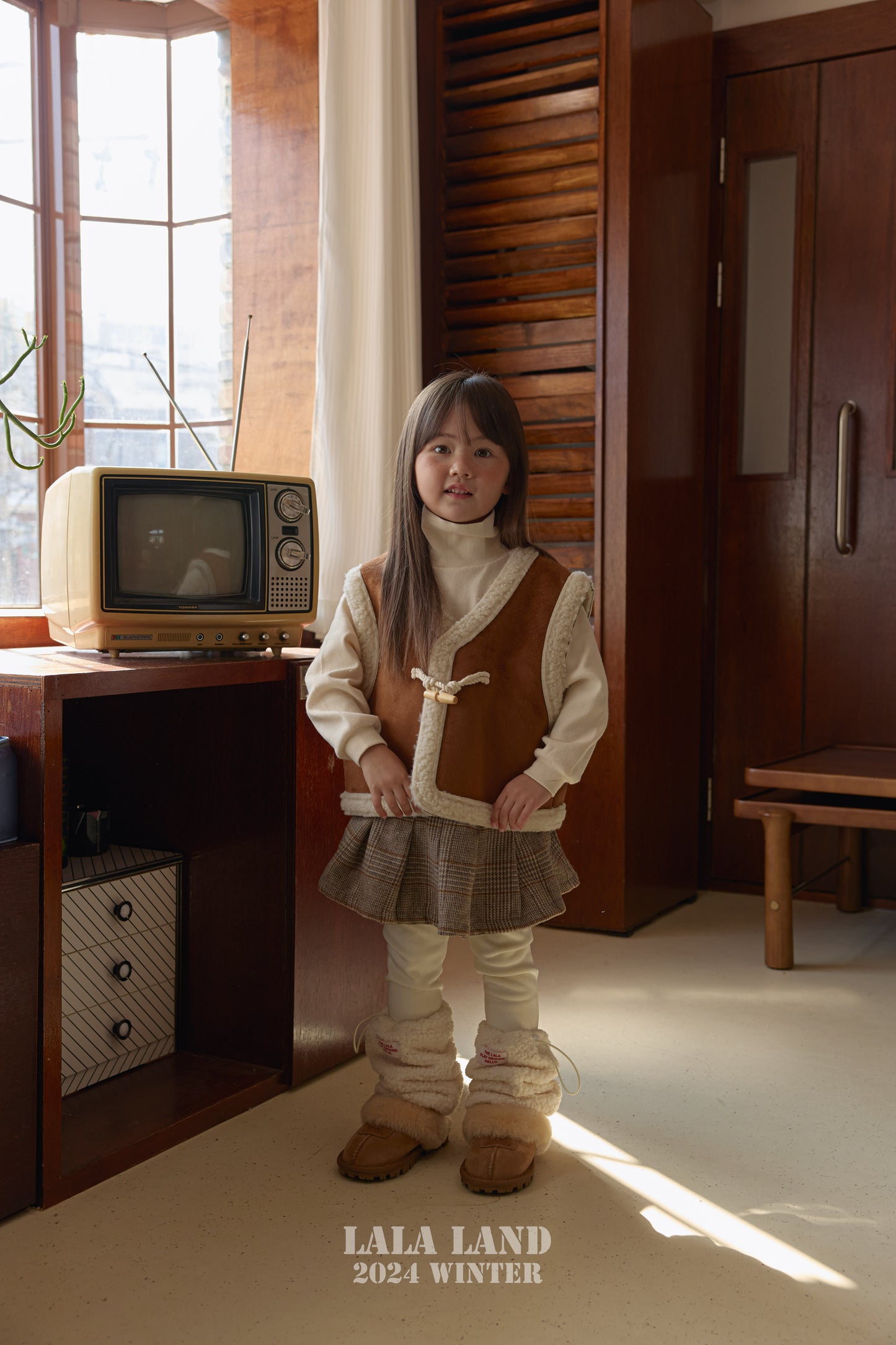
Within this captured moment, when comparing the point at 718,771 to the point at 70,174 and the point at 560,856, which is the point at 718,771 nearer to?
the point at 560,856

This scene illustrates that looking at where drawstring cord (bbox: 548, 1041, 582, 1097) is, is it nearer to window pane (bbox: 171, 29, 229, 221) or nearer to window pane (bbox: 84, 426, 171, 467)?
window pane (bbox: 84, 426, 171, 467)

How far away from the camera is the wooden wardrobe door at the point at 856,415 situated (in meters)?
2.73

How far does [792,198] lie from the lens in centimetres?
284

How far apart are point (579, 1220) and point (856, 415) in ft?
6.64

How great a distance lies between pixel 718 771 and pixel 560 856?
4.99 feet

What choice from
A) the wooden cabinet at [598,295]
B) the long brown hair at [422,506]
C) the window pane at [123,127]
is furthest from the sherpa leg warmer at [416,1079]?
the window pane at [123,127]

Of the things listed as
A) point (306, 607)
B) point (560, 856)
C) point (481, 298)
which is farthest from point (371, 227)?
point (560, 856)

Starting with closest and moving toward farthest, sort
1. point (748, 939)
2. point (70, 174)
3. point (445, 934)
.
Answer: point (445, 934)
point (70, 174)
point (748, 939)

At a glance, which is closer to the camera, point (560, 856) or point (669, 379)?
point (560, 856)

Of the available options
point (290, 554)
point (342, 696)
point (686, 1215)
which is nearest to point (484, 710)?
point (342, 696)

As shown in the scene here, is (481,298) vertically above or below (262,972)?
above

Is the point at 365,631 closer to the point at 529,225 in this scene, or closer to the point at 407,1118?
the point at 407,1118

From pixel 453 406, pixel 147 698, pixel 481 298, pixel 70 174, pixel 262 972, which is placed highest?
pixel 70 174

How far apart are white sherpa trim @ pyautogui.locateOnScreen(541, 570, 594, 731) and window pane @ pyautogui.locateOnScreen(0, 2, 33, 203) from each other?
4.75ft
